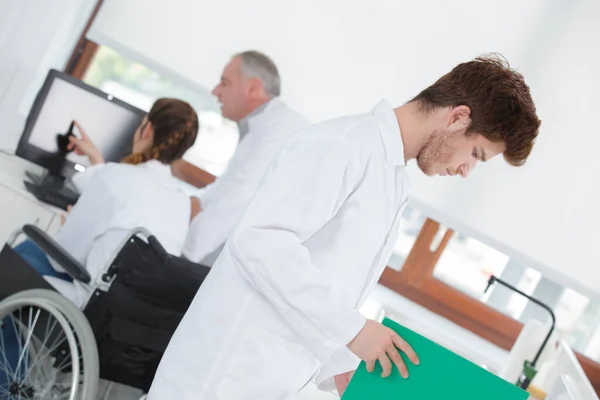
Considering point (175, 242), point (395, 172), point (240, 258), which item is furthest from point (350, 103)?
point (240, 258)

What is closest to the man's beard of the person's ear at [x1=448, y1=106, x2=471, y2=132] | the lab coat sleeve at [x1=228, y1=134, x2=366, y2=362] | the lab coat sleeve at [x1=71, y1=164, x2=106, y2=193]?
the person's ear at [x1=448, y1=106, x2=471, y2=132]

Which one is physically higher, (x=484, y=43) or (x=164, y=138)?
(x=484, y=43)

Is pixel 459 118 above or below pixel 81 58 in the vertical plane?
above

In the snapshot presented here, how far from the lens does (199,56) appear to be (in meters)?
3.30

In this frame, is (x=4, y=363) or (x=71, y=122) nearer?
(x=4, y=363)

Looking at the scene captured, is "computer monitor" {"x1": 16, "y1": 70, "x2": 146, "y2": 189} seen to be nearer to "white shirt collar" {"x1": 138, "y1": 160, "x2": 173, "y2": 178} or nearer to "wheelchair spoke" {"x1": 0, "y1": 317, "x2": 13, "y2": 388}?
"white shirt collar" {"x1": 138, "y1": 160, "x2": 173, "y2": 178}

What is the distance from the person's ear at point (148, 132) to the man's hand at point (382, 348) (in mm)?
1557

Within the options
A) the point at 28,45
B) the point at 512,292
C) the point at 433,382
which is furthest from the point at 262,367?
the point at 512,292

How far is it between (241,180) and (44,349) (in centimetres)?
78

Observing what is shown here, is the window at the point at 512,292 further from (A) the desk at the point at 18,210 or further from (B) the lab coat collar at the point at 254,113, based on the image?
(A) the desk at the point at 18,210

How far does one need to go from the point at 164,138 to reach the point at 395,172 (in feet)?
4.31

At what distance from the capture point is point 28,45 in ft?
9.71

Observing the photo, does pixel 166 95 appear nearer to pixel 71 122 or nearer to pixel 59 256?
pixel 71 122

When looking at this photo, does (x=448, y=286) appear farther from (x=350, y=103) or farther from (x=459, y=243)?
(x=350, y=103)
